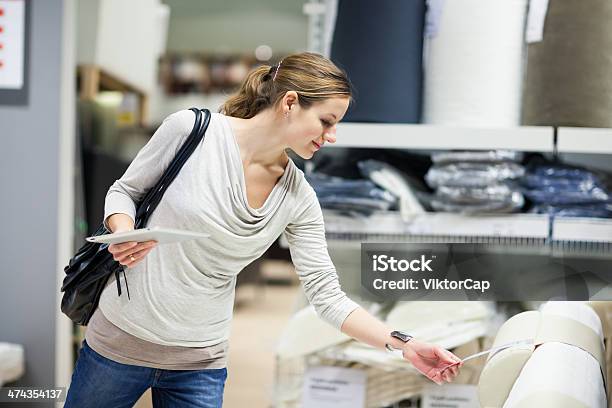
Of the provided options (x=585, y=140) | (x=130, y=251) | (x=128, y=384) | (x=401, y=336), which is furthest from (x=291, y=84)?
(x=585, y=140)

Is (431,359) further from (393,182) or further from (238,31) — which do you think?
(238,31)

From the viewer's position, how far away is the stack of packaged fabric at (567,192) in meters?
1.61

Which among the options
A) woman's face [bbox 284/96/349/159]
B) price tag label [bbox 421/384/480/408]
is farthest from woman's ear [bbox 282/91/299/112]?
price tag label [bbox 421/384/480/408]

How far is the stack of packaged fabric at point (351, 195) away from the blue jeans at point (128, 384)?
1.92ft

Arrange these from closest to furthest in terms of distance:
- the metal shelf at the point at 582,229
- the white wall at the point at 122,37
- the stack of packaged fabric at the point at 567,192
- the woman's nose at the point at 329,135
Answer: the woman's nose at the point at 329,135 < the metal shelf at the point at 582,229 < the stack of packaged fabric at the point at 567,192 < the white wall at the point at 122,37

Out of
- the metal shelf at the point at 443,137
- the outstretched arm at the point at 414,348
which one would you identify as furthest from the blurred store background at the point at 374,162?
the outstretched arm at the point at 414,348

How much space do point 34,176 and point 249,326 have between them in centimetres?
72

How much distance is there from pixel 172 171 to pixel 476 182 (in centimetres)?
85

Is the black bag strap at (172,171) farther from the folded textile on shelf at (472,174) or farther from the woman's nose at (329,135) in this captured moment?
the folded textile on shelf at (472,174)

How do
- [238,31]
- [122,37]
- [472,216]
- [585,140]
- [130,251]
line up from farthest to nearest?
[238,31] < [122,37] < [472,216] < [585,140] < [130,251]

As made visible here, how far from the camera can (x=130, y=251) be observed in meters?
0.99

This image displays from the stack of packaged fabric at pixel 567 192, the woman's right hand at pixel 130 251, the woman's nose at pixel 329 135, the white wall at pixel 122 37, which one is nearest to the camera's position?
the woman's right hand at pixel 130 251

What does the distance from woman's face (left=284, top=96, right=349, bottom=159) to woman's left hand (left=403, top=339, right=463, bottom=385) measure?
0.37 metres

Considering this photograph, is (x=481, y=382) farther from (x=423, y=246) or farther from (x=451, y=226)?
(x=451, y=226)
